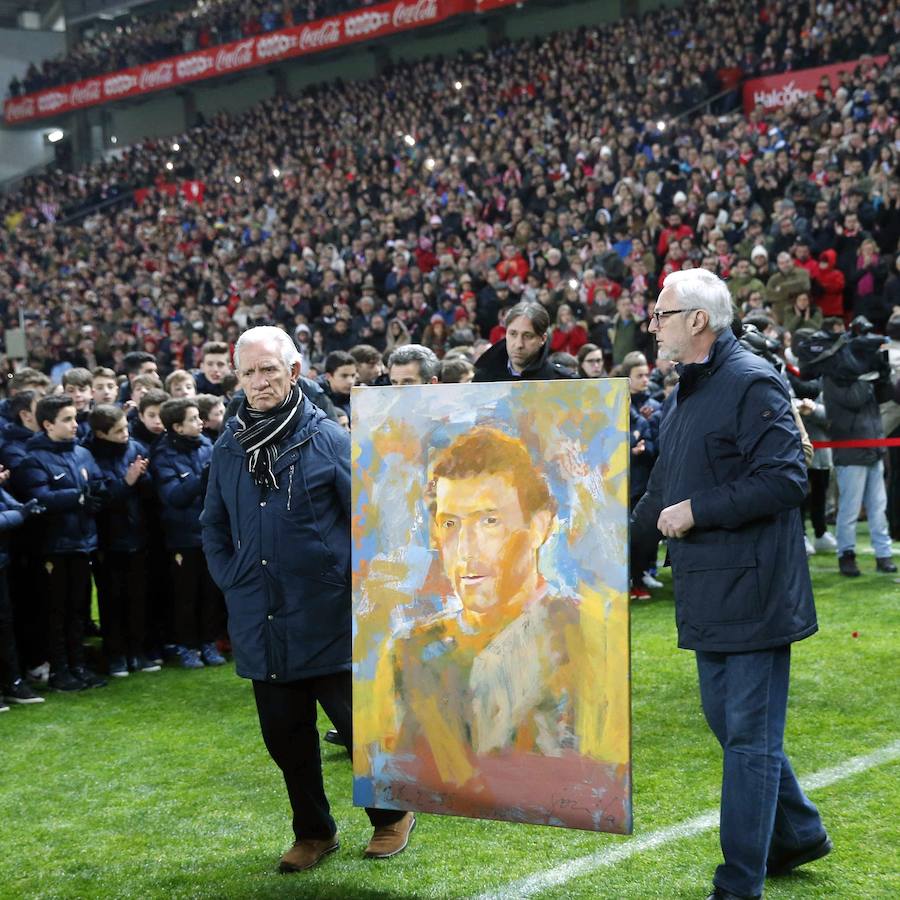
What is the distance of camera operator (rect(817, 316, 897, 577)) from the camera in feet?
30.9

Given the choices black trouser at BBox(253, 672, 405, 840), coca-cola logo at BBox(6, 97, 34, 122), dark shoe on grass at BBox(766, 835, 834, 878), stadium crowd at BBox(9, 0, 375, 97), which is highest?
stadium crowd at BBox(9, 0, 375, 97)

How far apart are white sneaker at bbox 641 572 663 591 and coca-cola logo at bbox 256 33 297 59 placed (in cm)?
2739

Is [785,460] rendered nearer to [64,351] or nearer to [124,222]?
[64,351]

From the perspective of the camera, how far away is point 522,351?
5965 mm

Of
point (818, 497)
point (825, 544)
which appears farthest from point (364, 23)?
point (825, 544)

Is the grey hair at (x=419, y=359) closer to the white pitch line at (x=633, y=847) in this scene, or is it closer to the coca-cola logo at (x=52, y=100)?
the white pitch line at (x=633, y=847)

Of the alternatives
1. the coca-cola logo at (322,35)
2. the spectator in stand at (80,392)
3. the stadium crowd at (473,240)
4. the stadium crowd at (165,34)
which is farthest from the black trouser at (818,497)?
the coca-cola logo at (322,35)

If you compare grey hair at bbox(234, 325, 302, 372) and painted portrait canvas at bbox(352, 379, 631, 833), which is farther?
grey hair at bbox(234, 325, 302, 372)

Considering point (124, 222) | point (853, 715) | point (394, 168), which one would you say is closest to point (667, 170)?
point (394, 168)

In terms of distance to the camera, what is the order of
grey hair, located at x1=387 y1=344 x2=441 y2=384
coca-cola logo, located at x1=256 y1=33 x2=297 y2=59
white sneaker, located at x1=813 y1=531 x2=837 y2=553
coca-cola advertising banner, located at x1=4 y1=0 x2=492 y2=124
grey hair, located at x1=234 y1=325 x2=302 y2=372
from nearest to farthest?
grey hair, located at x1=234 y1=325 x2=302 y2=372 → grey hair, located at x1=387 y1=344 x2=441 y2=384 → white sneaker, located at x1=813 y1=531 x2=837 y2=553 → coca-cola advertising banner, located at x1=4 y1=0 x2=492 y2=124 → coca-cola logo, located at x1=256 y1=33 x2=297 y2=59

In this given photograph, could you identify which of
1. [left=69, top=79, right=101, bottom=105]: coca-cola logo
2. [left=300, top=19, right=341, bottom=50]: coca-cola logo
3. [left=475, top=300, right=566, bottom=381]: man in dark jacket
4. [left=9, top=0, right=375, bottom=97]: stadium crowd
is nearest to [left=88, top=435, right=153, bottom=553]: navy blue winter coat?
[left=475, top=300, right=566, bottom=381]: man in dark jacket

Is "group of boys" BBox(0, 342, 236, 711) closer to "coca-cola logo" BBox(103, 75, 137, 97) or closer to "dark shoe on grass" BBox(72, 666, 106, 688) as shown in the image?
"dark shoe on grass" BBox(72, 666, 106, 688)

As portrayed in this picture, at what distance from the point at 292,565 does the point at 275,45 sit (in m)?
32.4

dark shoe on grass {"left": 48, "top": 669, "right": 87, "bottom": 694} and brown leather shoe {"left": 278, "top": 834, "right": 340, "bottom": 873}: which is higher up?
brown leather shoe {"left": 278, "top": 834, "right": 340, "bottom": 873}
